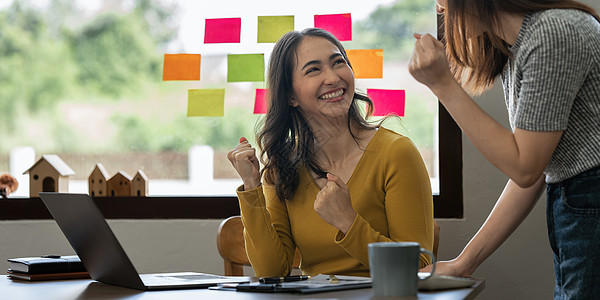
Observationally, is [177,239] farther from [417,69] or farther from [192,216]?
[417,69]

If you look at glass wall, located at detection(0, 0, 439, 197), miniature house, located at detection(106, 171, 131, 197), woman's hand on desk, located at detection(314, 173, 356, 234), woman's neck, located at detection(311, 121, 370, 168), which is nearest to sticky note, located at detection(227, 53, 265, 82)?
glass wall, located at detection(0, 0, 439, 197)

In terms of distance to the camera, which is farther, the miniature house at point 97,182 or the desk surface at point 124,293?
the miniature house at point 97,182

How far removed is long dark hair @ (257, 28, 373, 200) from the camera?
171 centimetres

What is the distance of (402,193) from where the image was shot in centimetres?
149

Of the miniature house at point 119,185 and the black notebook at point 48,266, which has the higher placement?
the miniature house at point 119,185

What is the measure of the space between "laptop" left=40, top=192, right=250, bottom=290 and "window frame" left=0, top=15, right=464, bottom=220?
959 millimetres

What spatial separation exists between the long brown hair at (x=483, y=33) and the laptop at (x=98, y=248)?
612mm

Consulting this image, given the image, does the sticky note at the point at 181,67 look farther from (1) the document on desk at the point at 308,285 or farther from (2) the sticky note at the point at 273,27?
(1) the document on desk at the point at 308,285

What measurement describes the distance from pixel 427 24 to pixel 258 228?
1.08 metres

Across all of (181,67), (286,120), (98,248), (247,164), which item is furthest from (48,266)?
(181,67)

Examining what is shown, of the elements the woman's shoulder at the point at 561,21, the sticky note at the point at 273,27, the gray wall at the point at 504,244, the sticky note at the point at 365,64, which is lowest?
the gray wall at the point at 504,244

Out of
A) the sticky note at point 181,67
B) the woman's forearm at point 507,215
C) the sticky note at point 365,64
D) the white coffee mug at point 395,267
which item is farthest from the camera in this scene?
the sticky note at point 181,67

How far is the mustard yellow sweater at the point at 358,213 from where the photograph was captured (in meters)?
1.47

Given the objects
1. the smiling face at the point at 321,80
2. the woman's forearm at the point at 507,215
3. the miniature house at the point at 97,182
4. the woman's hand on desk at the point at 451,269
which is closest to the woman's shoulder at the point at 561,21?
the woman's forearm at the point at 507,215
